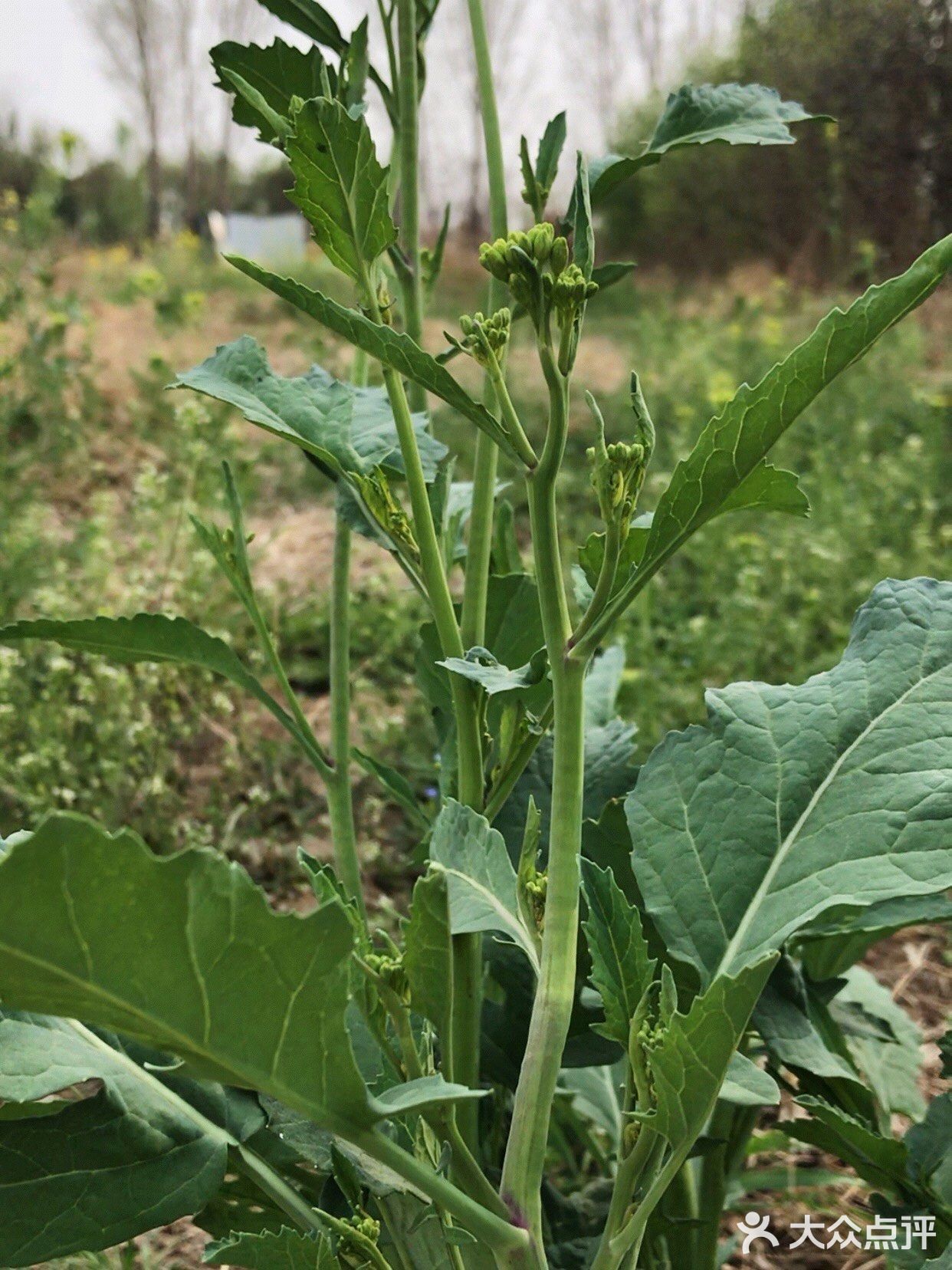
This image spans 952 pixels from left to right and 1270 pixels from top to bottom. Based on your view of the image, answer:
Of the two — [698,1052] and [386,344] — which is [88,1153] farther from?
[386,344]

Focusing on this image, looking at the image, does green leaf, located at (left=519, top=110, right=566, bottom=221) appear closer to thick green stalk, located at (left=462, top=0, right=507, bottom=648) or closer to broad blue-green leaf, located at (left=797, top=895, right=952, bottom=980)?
thick green stalk, located at (left=462, top=0, right=507, bottom=648)

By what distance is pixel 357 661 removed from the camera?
2998 mm

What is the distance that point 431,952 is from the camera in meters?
0.67

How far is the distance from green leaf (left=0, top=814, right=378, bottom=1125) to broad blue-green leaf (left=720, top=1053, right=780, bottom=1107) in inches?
9.9

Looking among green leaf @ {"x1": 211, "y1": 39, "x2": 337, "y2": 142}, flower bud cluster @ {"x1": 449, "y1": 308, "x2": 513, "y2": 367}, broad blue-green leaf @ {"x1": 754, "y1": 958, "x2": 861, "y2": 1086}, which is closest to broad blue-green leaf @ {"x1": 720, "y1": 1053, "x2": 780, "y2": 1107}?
broad blue-green leaf @ {"x1": 754, "y1": 958, "x2": 861, "y2": 1086}

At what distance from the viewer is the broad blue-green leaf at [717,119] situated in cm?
94

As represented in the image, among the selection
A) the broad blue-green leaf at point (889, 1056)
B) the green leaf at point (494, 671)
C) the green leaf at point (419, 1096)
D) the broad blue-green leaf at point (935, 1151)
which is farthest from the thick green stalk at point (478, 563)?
the broad blue-green leaf at point (889, 1056)

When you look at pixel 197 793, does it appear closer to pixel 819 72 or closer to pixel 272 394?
pixel 272 394

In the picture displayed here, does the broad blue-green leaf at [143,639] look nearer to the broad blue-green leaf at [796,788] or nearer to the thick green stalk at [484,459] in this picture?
the thick green stalk at [484,459]

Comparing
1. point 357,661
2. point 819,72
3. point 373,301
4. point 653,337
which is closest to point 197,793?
point 357,661

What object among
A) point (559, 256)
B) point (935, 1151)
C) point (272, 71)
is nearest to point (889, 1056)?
point (935, 1151)

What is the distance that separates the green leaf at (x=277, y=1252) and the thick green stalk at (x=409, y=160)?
1.98 feet

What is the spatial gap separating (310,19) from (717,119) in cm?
35

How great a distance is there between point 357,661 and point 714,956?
2178 millimetres
